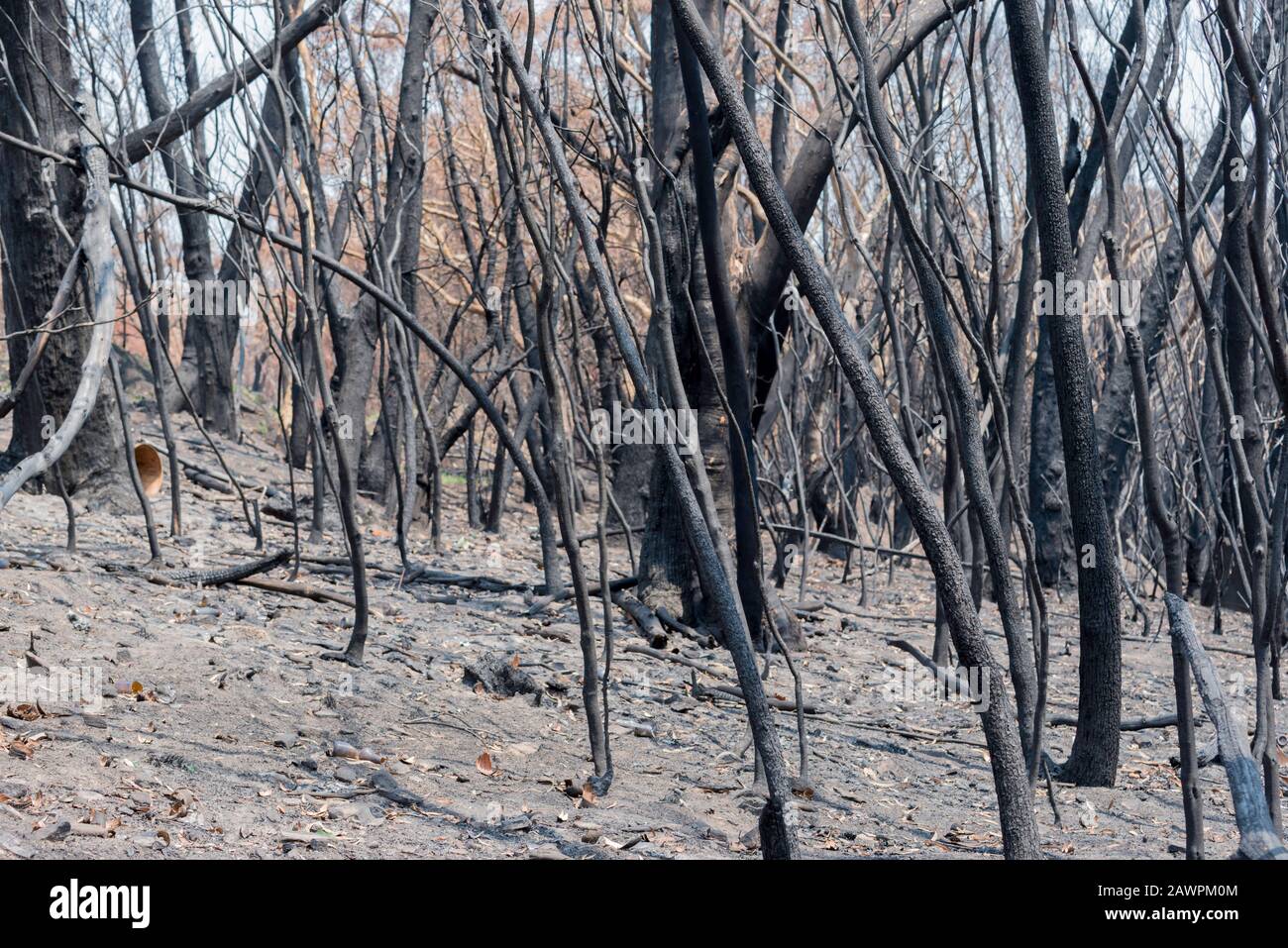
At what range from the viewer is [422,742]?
3.62m

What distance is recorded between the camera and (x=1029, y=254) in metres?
4.14

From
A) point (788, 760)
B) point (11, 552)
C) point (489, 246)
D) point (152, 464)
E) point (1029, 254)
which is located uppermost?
point (489, 246)

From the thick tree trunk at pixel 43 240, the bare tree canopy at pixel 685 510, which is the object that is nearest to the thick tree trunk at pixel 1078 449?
the bare tree canopy at pixel 685 510

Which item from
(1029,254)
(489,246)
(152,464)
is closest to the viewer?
(1029,254)

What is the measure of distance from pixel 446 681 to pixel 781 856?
6.83 feet

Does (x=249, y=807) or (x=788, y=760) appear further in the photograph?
(x=788, y=760)

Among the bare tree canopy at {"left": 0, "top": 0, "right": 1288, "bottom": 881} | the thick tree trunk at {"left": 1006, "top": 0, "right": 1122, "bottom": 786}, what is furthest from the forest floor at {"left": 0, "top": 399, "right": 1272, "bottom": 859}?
the thick tree trunk at {"left": 1006, "top": 0, "right": 1122, "bottom": 786}

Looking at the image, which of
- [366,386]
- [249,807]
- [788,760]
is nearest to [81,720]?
[249,807]

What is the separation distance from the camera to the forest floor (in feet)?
9.21

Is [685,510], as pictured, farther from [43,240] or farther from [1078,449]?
[43,240]

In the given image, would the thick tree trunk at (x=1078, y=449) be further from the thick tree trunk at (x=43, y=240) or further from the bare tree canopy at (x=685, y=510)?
the thick tree trunk at (x=43, y=240)

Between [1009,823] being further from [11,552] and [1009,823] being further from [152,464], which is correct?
[152,464]

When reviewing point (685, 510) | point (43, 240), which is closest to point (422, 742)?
point (685, 510)
